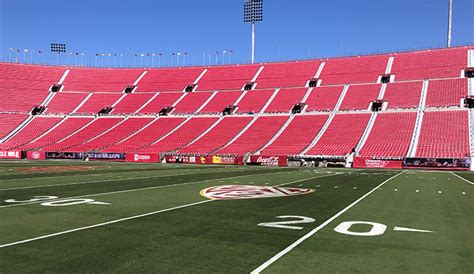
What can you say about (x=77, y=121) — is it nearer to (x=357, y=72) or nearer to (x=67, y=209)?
(x=357, y=72)

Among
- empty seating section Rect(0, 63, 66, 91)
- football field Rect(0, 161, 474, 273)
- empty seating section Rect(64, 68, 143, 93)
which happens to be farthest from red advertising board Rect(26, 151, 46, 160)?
football field Rect(0, 161, 474, 273)

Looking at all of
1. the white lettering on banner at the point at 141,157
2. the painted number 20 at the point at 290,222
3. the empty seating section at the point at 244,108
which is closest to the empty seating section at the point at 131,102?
the empty seating section at the point at 244,108

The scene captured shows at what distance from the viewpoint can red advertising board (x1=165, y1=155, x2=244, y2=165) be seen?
5103 centimetres

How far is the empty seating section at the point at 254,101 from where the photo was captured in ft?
224

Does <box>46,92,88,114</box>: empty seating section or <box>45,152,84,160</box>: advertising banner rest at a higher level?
<box>46,92,88,114</box>: empty seating section

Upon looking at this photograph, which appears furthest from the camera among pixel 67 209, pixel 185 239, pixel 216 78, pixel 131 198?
pixel 216 78

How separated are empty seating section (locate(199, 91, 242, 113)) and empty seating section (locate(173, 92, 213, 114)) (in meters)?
1.53

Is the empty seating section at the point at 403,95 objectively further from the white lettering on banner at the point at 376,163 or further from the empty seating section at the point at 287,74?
the white lettering on banner at the point at 376,163

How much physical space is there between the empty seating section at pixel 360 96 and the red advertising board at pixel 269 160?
18.8m

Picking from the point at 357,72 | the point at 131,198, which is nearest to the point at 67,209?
the point at 131,198

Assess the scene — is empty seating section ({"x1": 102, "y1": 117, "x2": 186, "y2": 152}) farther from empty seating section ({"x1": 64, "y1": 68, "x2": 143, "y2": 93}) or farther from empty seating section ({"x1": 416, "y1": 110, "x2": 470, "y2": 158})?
empty seating section ({"x1": 416, "y1": 110, "x2": 470, "y2": 158})

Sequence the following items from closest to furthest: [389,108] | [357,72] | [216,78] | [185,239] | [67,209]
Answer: [185,239]
[67,209]
[389,108]
[357,72]
[216,78]

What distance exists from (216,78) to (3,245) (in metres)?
73.5

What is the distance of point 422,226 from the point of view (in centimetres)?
1045
